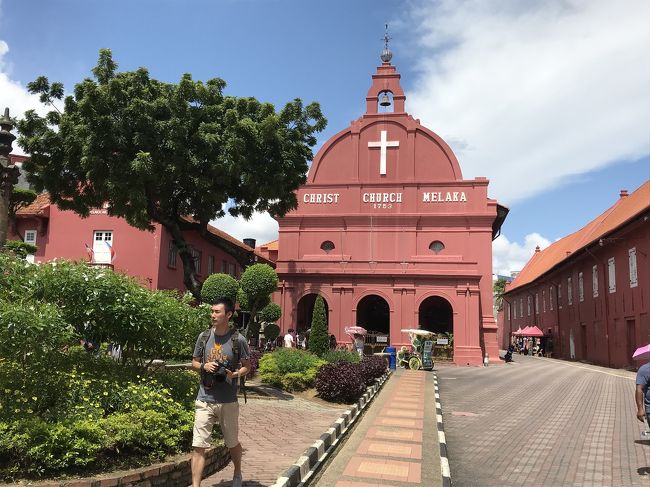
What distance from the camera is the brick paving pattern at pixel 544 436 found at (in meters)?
6.50

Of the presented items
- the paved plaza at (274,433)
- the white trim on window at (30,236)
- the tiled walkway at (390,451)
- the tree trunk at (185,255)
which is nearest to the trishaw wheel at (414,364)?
the tree trunk at (185,255)

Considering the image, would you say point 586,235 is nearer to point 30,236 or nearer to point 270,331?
point 270,331

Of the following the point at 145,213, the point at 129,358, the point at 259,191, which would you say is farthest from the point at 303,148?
the point at 129,358

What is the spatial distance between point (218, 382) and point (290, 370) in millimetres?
8348

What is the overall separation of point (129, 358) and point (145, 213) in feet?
36.5

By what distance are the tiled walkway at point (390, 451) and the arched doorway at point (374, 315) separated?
708 inches

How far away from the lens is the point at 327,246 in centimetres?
2989

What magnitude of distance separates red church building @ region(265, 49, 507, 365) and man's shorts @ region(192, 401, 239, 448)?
22755 millimetres

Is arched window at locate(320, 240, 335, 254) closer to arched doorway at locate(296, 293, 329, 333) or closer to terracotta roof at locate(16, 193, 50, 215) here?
arched doorway at locate(296, 293, 329, 333)

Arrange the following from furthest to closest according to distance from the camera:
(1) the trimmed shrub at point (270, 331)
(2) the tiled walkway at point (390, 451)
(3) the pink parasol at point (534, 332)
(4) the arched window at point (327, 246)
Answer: (3) the pink parasol at point (534, 332) < (4) the arched window at point (327, 246) < (1) the trimmed shrub at point (270, 331) < (2) the tiled walkway at point (390, 451)

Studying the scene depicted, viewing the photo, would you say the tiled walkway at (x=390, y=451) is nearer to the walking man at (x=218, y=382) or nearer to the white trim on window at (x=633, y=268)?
the walking man at (x=218, y=382)

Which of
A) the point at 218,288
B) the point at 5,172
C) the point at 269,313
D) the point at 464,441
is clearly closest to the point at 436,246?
the point at 269,313

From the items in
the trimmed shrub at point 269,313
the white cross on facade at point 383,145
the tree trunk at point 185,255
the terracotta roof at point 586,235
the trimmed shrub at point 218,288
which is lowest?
the trimmed shrub at point 269,313

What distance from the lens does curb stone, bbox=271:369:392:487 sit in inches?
217
